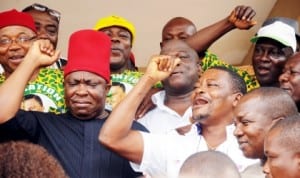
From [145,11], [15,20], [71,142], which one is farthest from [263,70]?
[145,11]

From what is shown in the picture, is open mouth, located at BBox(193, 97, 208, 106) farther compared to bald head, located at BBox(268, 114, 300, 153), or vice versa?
open mouth, located at BBox(193, 97, 208, 106)

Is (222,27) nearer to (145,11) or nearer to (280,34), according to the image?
(280,34)

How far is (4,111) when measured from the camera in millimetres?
2523

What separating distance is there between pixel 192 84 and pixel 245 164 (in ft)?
2.49

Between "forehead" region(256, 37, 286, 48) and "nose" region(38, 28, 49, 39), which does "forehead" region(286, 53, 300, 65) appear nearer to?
"forehead" region(256, 37, 286, 48)

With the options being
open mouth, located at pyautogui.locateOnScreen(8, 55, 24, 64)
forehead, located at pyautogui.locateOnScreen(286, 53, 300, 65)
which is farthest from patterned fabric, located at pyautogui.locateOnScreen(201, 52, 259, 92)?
open mouth, located at pyautogui.locateOnScreen(8, 55, 24, 64)

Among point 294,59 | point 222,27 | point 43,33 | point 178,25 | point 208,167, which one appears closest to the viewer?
point 208,167

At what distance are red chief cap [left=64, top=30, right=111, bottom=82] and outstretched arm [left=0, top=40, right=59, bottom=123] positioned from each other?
0.12m

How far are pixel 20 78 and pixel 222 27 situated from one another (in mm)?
1129

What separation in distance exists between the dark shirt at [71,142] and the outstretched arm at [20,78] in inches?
1.9

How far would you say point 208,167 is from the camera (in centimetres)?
203

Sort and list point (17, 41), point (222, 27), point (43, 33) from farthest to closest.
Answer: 1. point (43, 33)
2. point (222, 27)
3. point (17, 41)

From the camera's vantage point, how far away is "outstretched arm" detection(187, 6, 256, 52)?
10.5ft

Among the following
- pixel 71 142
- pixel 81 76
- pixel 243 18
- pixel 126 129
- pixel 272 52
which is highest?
pixel 243 18
